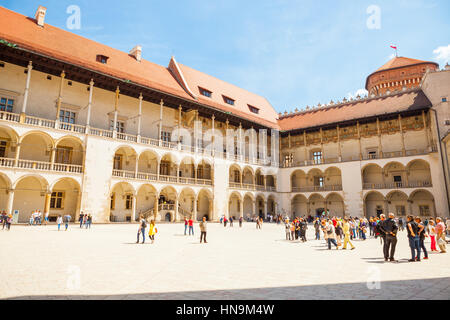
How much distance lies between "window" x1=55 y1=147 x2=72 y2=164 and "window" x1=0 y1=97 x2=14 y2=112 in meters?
4.34

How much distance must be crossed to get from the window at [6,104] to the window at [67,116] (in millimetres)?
3257

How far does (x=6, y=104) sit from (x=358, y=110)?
119 ft

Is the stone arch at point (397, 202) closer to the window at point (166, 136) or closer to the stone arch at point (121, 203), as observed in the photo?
the window at point (166, 136)

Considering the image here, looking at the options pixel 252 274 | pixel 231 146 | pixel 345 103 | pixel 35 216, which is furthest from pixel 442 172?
pixel 35 216

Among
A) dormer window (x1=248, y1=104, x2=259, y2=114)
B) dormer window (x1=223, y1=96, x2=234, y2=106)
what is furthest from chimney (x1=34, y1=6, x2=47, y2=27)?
dormer window (x1=248, y1=104, x2=259, y2=114)

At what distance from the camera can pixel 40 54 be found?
803 inches

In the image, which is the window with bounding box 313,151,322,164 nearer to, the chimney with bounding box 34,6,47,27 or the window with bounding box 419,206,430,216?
the window with bounding box 419,206,430,216

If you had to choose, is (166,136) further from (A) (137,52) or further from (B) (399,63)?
(B) (399,63)

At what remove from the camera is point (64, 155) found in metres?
23.0

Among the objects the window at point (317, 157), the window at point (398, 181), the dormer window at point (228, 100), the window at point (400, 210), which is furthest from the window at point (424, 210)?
the dormer window at point (228, 100)

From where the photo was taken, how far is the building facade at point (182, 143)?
2134 centimetres

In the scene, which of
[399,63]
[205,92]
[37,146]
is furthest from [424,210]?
[37,146]
